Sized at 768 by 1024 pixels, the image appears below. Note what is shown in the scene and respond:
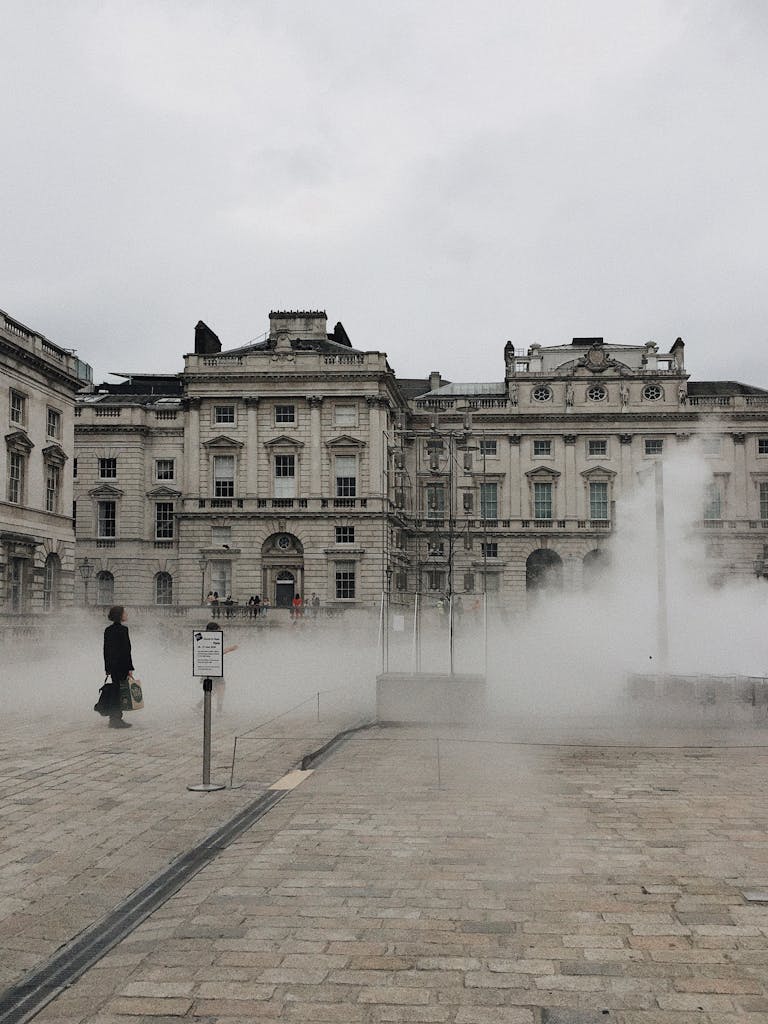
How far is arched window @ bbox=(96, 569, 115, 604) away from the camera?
60.9m

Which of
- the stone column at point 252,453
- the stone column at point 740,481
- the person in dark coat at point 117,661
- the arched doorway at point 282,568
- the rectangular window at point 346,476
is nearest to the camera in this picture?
the person in dark coat at point 117,661

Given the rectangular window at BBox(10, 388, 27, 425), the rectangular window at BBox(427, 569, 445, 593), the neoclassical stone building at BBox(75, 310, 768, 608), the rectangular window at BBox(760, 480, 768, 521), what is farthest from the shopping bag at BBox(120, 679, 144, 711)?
the rectangular window at BBox(760, 480, 768, 521)

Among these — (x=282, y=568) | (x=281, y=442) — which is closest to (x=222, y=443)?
(x=281, y=442)

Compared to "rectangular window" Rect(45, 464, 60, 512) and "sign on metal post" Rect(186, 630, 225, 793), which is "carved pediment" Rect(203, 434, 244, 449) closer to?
"rectangular window" Rect(45, 464, 60, 512)

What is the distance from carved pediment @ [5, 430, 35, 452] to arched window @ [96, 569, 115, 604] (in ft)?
66.5

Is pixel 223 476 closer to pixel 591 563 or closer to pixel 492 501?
pixel 492 501

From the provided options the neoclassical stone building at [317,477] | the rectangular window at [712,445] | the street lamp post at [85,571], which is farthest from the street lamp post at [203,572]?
the rectangular window at [712,445]

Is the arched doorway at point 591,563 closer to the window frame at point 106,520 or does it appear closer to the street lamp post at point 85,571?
the window frame at point 106,520

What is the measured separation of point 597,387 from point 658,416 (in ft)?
14.8

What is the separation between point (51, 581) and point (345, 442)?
2077 cm

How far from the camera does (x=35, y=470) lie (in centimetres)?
4241

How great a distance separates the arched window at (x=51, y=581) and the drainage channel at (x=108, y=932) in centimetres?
3552

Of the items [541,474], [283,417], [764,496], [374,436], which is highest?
[283,417]

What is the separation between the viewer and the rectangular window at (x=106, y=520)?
6103cm
